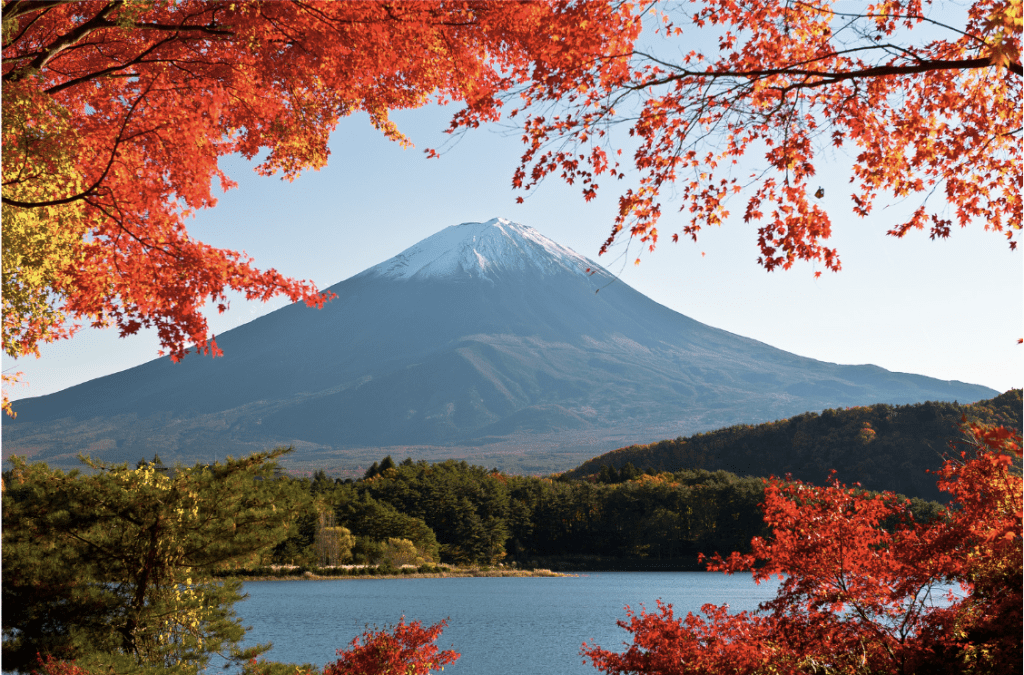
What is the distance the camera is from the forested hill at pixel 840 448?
5122 cm

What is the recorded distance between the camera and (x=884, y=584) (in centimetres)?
376

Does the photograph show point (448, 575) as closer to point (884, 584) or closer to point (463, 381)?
point (884, 584)

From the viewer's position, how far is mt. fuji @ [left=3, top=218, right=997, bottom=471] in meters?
93.6

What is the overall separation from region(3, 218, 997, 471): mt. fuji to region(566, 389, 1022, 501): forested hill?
26.9 meters

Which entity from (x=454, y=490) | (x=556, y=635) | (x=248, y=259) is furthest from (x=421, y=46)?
(x=454, y=490)

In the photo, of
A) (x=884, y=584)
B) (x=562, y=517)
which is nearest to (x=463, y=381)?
(x=562, y=517)

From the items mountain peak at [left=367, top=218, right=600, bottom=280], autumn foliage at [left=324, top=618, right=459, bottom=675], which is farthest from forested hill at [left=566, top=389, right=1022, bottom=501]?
mountain peak at [left=367, top=218, right=600, bottom=280]

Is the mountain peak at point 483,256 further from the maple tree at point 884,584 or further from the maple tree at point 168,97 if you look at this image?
the maple tree at point 168,97

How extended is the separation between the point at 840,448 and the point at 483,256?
91567 millimetres

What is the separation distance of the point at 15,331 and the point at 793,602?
13.9 ft

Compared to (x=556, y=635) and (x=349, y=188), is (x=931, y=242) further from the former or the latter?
(x=556, y=635)

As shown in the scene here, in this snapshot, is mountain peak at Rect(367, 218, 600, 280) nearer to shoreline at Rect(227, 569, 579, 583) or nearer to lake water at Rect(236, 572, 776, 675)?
shoreline at Rect(227, 569, 579, 583)

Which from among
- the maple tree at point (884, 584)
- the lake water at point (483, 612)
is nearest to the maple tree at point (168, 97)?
the maple tree at point (884, 584)

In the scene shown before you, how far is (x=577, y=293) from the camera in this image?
123062mm
